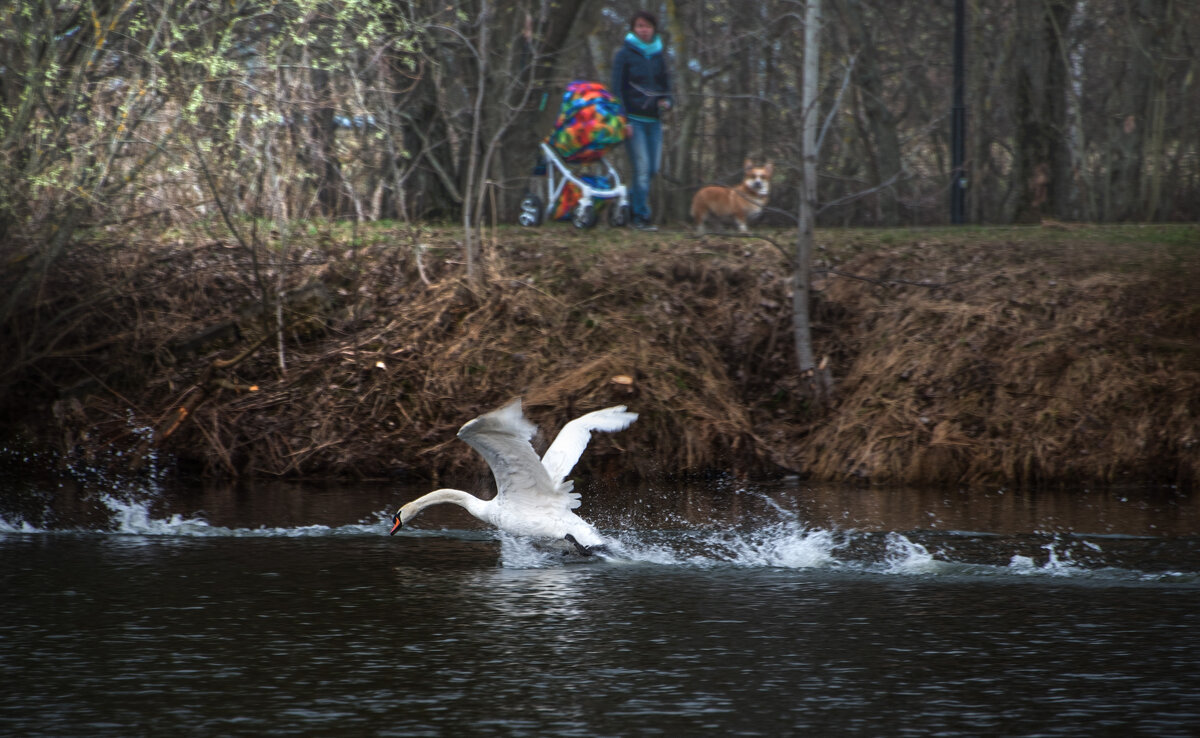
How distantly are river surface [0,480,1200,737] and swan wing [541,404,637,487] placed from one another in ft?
2.23

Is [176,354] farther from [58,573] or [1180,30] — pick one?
[1180,30]

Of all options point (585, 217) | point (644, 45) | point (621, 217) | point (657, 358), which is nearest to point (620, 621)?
point (657, 358)

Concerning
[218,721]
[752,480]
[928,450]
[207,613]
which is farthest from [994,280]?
[218,721]

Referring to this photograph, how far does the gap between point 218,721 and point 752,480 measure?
8.18 m

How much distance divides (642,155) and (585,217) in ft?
3.83

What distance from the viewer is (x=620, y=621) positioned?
8.34 meters

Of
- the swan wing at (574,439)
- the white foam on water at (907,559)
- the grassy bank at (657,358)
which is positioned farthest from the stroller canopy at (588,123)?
the white foam on water at (907,559)

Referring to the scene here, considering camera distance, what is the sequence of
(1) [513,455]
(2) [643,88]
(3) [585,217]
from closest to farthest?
(1) [513,455]
(2) [643,88]
(3) [585,217]

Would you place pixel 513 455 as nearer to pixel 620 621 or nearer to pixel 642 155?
pixel 620 621

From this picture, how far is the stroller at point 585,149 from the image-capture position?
59.8 feet

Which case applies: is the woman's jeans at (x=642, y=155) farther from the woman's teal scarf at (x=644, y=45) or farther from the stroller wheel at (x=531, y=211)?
the stroller wheel at (x=531, y=211)

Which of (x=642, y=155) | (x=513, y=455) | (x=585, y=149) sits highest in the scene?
(x=585, y=149)

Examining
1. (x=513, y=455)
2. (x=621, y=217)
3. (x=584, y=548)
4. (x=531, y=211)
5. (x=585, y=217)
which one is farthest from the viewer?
(x=531, y=211)

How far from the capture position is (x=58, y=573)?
31.3ft
